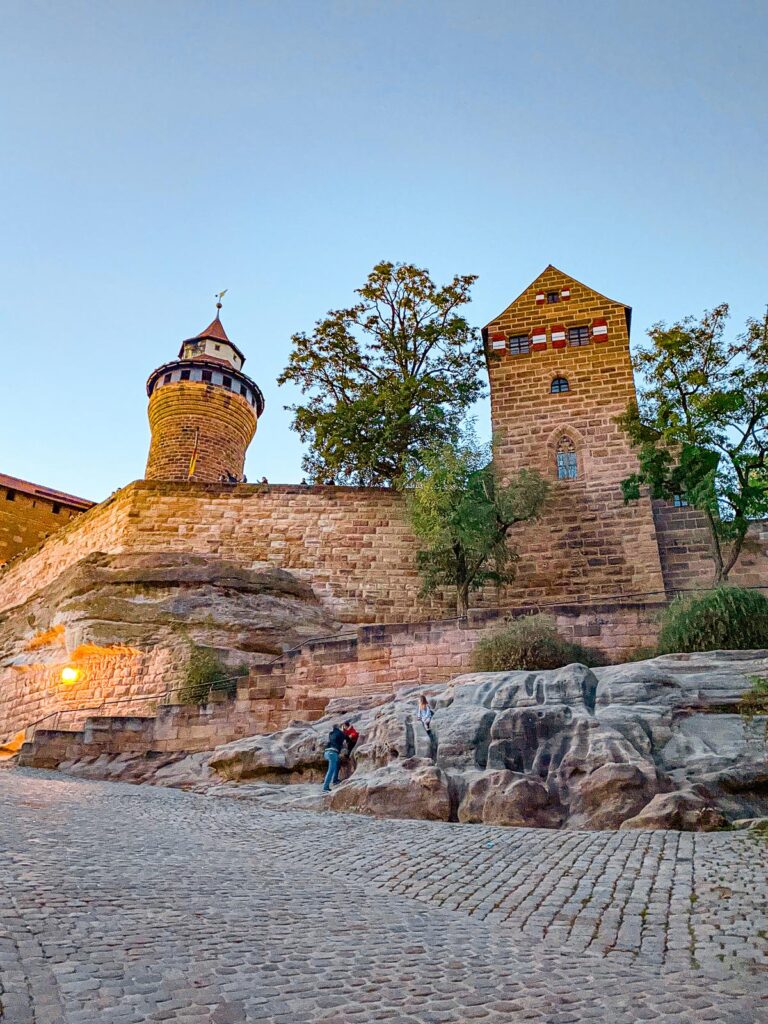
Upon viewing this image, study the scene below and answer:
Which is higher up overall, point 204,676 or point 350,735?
point 204,676

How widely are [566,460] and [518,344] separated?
14.1ft

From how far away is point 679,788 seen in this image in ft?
26.6

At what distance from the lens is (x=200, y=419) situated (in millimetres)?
31672

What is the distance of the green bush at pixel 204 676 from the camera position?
48.1 ft

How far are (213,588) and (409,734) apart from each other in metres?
8.45

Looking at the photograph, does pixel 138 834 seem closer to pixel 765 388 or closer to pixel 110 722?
pixel 110 722

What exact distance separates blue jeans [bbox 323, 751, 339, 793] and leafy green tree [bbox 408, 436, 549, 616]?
6.63 m

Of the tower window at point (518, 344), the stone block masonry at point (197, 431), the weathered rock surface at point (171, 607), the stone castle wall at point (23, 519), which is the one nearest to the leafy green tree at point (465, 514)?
the weathered rock surface at point (171, 607)

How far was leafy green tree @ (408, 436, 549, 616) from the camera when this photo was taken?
674 inches

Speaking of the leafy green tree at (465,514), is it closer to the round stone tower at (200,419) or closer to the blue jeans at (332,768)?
the blue jeans at (332,768)

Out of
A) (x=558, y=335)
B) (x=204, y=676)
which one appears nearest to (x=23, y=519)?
(x=204, y=676)

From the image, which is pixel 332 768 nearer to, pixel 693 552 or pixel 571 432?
pixel 693 552

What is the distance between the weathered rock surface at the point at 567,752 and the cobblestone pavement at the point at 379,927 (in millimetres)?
979

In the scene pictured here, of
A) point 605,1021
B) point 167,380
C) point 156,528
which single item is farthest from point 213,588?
point 167,380
